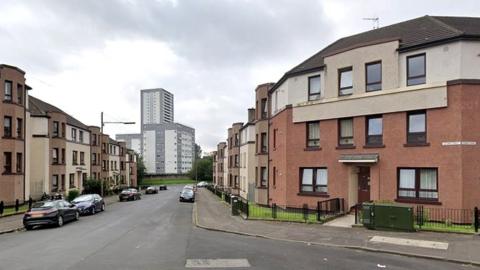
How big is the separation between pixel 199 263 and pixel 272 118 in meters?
21.4

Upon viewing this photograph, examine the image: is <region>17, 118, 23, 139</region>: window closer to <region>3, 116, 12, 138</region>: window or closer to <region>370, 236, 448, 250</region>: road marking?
<region>3, 116, 12, 138</region>: window

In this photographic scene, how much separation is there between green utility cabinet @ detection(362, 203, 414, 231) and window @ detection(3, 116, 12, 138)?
93.2 feet

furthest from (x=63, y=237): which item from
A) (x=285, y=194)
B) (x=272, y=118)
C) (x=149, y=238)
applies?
(x=272, y=118)

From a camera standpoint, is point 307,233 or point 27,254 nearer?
point 27,254

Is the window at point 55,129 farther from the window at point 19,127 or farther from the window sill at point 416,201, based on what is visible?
the window sill at point 416,201

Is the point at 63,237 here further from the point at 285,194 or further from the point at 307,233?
the point at 285,194

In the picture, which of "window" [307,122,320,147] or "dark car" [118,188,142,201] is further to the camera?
"dark car" [118,188,142,201]

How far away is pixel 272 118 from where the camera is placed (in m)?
33.0

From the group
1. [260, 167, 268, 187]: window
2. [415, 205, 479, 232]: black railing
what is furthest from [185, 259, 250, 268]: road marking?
[260, 167, 268, 187]: window

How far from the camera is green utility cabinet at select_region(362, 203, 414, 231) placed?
60.6ft

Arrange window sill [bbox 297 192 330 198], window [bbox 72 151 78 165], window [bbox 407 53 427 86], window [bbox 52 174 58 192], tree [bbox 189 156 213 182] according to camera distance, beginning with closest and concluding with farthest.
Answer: window [bbox 407 53 427 86] → window sill [bbox 297 192 330 198] → window [bbox 52 174 58 192] → window [bbox 72 151 78 165] → tree [bbox 189 156 213 182]

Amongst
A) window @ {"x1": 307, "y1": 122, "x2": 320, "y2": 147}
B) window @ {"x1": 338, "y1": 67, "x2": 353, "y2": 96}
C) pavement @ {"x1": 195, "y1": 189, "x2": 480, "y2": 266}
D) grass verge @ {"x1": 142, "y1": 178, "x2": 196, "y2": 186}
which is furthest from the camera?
grass verge @ {"x1": 142, "y1": 178, "x2": 196, "y2": 186}

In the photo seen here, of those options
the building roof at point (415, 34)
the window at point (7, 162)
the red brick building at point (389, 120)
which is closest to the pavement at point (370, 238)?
the red brick building at point (389, 120)

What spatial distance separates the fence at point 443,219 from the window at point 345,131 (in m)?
4.78
